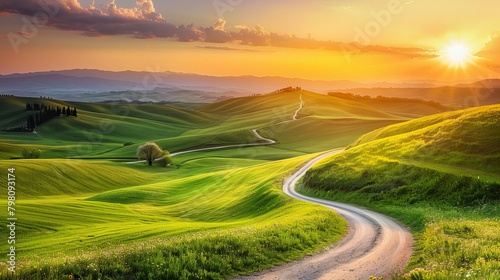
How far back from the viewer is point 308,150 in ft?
541

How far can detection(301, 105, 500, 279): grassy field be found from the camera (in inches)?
778

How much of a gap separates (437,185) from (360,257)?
25839mm

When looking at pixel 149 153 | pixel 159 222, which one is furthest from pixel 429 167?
pixel 149 153

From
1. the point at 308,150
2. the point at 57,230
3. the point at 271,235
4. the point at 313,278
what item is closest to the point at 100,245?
the point at 57,230

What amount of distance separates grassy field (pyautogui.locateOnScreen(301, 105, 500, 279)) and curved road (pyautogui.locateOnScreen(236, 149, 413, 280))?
1.14 metres

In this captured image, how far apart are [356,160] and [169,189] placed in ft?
143

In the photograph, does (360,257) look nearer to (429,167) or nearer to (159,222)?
(429,167)

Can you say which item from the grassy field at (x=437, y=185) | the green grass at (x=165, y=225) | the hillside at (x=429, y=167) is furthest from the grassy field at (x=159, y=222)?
the hillside at (x=429, y=167)

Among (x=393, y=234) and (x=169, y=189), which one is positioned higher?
(x=393, y=234)

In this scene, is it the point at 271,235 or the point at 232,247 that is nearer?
the point at 232,247

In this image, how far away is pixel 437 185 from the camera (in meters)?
41.9

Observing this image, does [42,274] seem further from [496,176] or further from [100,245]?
[496,176]

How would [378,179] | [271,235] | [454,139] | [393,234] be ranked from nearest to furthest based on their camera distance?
1. [271,235]
2. [393,234]
3. [378,179]
4. [454,139]

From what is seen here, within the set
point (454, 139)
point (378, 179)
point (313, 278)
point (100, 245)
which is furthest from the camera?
point (454, 139)
